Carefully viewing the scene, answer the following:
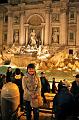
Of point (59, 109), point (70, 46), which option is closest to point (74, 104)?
point (59, 109)

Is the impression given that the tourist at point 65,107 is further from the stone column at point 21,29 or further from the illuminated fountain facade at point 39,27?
the stone column at point 21,29

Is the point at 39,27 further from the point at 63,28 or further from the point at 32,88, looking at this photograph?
the point at 32,88

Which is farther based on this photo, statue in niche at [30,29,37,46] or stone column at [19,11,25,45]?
stone column at [19,11,25,45]

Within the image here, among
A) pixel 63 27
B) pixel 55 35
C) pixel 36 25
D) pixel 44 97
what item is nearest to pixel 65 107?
pixel 44 97

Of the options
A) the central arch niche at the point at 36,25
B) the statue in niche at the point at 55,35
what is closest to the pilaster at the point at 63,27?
the statue in niche at the point at 55,35

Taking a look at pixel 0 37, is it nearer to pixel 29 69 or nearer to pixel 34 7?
pixel 34 7

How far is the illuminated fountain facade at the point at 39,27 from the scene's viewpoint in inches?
1351

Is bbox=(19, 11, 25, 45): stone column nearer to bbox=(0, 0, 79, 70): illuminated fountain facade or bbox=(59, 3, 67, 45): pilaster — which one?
bbox=(0, 0, 79, 70): illuminated fountain facade

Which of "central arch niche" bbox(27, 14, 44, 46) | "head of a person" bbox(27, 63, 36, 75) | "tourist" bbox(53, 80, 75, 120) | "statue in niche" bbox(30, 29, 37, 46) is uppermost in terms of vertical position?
"central arch niche" bbox(27, 14, 44, 46)

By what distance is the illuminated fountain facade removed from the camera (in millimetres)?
34312

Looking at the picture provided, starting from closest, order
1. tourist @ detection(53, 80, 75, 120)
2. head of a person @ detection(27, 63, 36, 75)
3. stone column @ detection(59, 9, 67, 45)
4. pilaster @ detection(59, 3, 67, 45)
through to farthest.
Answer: tourist @ detection(53, 80, 75, 120) → head of a person @ detection(27, 63, 36, 75) → pilaster @ detection(59, 3, 67, 45) → stone column @ detection(59, 9, 67, 45)

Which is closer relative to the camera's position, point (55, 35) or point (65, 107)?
point (65, 107)

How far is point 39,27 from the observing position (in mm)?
36344

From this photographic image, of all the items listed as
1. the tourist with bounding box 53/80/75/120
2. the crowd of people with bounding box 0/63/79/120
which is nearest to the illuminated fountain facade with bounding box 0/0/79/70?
the crowd of people with bounding box 0/63/79/120
